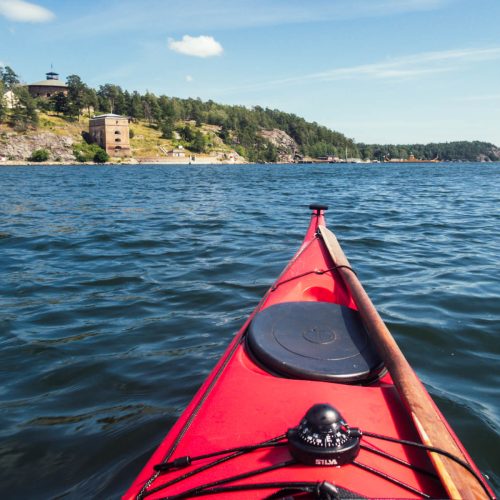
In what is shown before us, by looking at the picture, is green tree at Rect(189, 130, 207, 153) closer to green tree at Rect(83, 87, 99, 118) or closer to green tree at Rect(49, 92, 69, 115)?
green tree at Rect(83, 87, 99, 118)

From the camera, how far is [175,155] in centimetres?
9756

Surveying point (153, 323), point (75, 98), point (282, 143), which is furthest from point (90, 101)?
point (153, 323)

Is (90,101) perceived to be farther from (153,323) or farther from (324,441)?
(324,441)

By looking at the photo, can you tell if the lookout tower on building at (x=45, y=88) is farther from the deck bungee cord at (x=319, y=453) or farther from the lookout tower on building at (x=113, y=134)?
the deck bungee cord at (x=319, y=453)

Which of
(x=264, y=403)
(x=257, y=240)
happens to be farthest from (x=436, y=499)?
(x=257, y=240)

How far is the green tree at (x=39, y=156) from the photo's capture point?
77512 mm

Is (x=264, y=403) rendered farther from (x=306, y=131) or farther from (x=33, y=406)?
(x=306, y=131)

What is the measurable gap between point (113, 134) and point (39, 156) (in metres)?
17.9

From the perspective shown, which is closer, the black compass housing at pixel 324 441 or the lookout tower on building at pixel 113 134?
the black compass housing at pixel 324 441

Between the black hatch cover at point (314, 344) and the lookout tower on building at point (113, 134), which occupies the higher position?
the lookout tower on building at point (113, 134)

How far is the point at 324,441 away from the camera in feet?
4.86

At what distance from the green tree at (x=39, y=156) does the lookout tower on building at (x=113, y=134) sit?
1405 cm

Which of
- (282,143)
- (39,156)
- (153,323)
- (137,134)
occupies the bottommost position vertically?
(153,323)

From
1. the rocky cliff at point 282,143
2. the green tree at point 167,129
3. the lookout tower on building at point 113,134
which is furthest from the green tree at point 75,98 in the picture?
the rocky cliff at point 282,143
